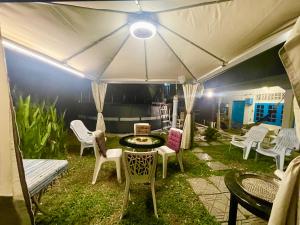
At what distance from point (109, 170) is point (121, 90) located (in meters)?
5.37

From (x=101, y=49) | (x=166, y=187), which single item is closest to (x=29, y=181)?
(x=166, y=187)

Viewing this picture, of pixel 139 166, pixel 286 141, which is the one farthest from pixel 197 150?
pixel 139 166

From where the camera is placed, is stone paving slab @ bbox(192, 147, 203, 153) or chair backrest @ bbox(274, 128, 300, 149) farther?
stone paving slab @ bbox(192, 147, 203, 153)

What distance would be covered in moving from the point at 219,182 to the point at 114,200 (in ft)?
6.81

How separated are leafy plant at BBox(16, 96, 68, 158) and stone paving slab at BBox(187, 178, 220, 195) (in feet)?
10.2

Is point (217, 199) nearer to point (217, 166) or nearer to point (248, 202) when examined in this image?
point (217, 166)

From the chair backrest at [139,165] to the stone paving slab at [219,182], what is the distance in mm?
1523

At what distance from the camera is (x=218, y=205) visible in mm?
2414

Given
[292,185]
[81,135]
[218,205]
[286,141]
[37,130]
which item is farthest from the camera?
[81,135]

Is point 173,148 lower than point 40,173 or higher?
lower

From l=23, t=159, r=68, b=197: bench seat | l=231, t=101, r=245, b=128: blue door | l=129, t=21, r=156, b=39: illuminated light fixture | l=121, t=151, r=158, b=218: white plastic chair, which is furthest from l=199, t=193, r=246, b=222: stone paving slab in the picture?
l=231, t=101, r=245, b=128: blue door

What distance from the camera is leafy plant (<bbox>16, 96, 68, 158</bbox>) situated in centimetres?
285

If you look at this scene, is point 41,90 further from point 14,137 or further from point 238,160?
point 238,160

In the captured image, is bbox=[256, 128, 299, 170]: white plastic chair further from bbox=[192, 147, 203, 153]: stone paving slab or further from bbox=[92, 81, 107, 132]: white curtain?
bbox=[92, 81, 107, 132]: white curtain
